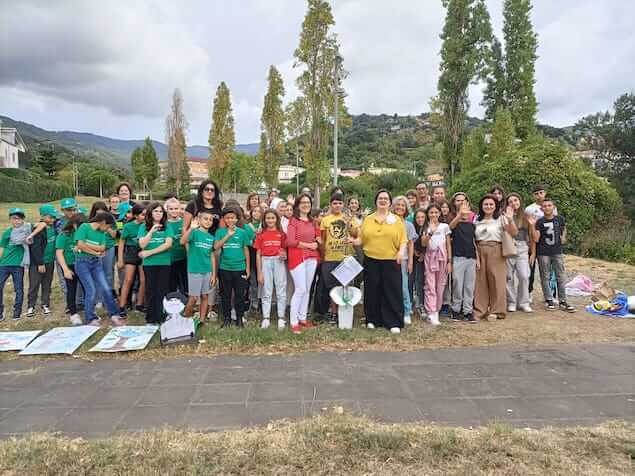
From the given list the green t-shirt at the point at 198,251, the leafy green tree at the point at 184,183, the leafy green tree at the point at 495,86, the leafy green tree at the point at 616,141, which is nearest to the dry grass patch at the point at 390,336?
the green t-shirt at the point at 198,251

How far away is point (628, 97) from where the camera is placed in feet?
84.9

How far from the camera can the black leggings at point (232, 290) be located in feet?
17.6

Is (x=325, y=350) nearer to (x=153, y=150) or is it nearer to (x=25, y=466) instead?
(x=25, y=466)

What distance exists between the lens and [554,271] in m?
6.48

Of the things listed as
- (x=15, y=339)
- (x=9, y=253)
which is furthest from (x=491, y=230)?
(x=9, y=253)

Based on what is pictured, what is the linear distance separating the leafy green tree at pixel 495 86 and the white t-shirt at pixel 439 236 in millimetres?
20547

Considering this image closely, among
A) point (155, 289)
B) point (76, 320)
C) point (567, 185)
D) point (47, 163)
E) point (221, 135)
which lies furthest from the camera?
point (47, 163)

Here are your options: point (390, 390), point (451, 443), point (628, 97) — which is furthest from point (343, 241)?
point (628, 97)

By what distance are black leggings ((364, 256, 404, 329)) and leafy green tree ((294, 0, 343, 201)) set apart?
1256 cm

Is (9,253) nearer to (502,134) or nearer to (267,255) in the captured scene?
(267,255)

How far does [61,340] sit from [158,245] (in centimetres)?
154

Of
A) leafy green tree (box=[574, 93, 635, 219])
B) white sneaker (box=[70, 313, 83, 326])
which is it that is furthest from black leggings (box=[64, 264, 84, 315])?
leafy green tree (box=[574, 93, 635, 219])

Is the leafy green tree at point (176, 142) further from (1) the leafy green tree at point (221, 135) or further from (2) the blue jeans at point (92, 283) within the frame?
(2) the blue jeans at point (92, 283)

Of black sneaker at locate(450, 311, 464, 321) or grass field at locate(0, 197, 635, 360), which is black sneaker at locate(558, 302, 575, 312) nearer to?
grass field at locate(0, 197, 635, 360)
